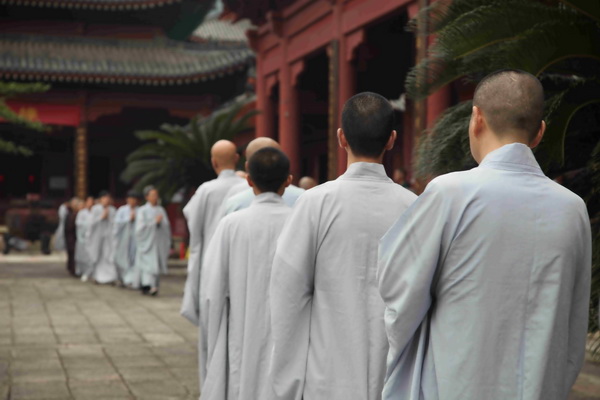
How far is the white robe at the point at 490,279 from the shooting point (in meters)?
2.57

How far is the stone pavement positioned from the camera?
701 centimetres

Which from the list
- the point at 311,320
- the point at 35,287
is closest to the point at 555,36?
the point at 311,320

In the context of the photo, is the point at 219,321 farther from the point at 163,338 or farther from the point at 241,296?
the point at 163,338

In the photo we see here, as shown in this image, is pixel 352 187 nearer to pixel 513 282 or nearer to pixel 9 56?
pixel 513 282

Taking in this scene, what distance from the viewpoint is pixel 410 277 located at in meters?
2.61

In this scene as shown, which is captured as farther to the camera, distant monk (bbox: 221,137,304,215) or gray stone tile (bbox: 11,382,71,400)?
gray stone tile (bbox: 11,382,71,400)

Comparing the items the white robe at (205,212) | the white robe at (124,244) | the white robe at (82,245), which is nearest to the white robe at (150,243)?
the white robe at (124,244)

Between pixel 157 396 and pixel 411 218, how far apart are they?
448 centimetres

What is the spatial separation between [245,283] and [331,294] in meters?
1.20

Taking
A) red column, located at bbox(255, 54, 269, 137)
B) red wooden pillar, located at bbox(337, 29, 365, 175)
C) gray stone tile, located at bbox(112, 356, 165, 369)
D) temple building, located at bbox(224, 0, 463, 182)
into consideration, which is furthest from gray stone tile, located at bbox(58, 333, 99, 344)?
red column, located at bbox(255, 54, 269, 137)

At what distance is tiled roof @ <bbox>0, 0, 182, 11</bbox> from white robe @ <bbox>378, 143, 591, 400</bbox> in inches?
1002

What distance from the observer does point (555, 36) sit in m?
5.42

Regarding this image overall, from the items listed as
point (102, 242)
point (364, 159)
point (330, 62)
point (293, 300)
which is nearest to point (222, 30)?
point (102, 242)

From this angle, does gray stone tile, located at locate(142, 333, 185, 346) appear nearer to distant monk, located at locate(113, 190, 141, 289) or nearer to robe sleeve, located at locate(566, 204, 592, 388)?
distant monk, located at locate(113, 190, 141, 289)
